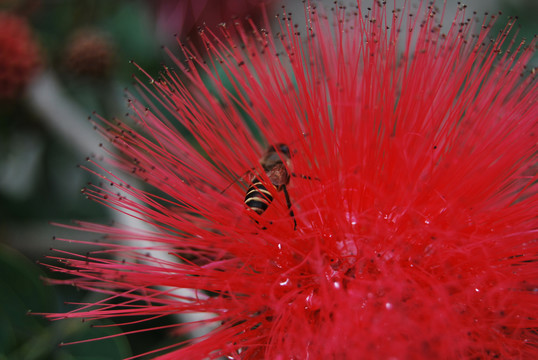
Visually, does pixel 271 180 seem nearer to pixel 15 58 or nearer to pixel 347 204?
pixel 347 204

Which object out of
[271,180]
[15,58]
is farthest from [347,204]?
[15,58]

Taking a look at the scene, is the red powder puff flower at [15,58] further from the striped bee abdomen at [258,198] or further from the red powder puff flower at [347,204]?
the striped bee abdomen at [258,198]

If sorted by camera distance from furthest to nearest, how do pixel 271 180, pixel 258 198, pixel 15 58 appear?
pixel 15 58, pixel 271 180, pixel 258 198

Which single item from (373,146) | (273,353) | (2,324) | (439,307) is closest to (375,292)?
(439,307)

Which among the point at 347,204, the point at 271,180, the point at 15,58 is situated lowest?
the point at 347,204

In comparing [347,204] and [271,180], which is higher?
[271,180]

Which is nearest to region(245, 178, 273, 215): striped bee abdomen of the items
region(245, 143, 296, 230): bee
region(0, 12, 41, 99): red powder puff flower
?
region(245, 143, 296, 230): bee

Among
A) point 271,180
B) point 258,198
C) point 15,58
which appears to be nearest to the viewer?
point 258,198
